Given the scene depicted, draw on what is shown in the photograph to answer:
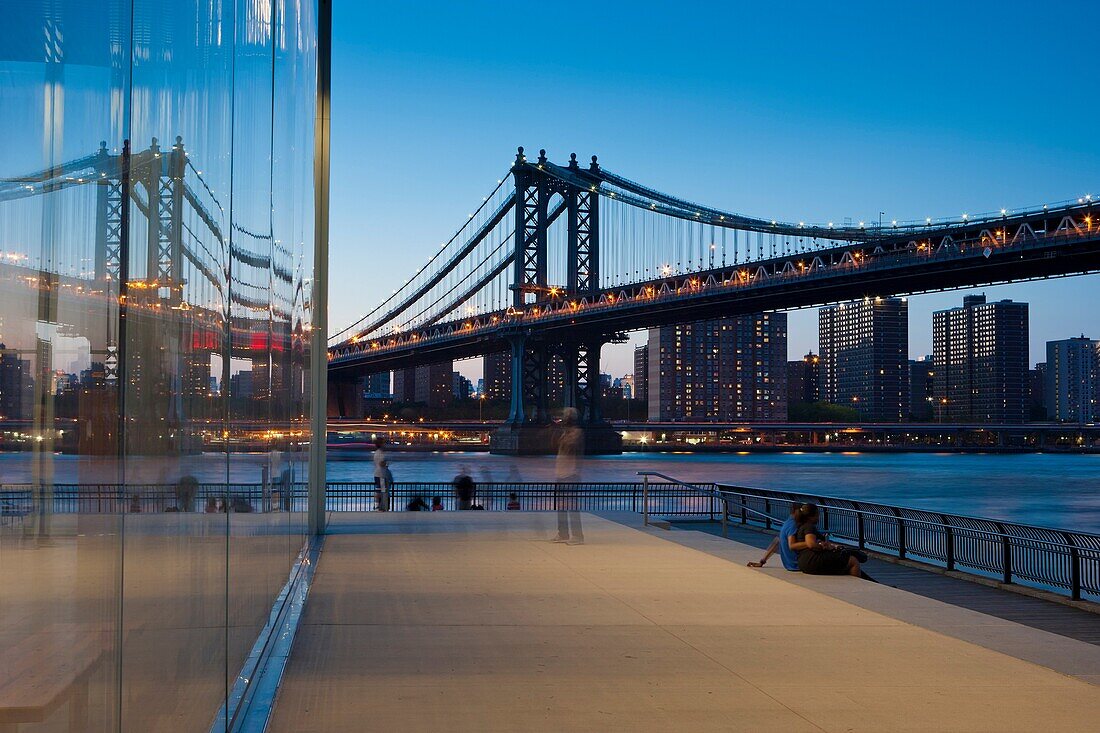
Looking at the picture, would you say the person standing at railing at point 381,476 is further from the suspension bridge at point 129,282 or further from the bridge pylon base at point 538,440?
the bridge pylon base at point 538,440

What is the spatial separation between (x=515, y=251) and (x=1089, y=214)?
49609 mm

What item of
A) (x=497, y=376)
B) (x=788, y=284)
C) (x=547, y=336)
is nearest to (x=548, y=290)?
(x=547, y=336)

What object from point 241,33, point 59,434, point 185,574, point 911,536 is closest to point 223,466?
point 185,574

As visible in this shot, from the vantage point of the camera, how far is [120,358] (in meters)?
1.98

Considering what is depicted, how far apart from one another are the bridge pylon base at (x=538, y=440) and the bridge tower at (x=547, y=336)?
0.07 meters

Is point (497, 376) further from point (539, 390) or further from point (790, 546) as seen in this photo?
point (790, 546)

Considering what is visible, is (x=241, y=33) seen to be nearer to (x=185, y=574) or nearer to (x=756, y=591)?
(x=185, y=574)

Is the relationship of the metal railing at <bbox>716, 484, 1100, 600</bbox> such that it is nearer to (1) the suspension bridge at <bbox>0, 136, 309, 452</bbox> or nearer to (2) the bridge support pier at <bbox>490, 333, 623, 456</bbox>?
(1) the suspension bridge at <bbox>0, 136, 309, 452</bbox>

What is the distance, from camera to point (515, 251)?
95188 mm

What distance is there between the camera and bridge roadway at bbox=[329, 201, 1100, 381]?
5688cm

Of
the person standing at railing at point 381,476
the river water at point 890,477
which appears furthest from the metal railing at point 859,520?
the river water at point 890,477

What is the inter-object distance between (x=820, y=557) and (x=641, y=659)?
469cm

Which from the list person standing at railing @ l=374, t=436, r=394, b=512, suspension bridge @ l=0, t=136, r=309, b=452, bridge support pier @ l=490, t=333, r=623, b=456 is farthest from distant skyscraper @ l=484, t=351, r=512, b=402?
suspension bridge @ l=0, t=136, r=309, b=452

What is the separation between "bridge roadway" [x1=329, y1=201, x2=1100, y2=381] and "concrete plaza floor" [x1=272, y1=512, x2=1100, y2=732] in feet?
168
